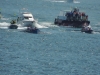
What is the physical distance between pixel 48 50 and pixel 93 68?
2227cm

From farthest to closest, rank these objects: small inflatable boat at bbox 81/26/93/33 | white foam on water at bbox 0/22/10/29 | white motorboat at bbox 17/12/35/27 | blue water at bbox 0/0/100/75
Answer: white motorboat at bbox 17/12/35/27
white foam on water at bbox 0/22/10/29
small inflatable boat at bbox 81/26/93/33
blue water at bbox 0/0/100/75

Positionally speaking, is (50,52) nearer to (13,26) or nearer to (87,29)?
(87,29)

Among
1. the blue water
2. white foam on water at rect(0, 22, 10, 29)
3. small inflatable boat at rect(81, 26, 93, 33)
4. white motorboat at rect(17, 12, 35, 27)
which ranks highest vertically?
white motorboat at rect(17, 12, 35, 27)

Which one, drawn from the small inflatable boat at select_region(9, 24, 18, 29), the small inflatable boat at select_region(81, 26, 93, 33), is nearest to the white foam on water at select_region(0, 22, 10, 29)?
the small inflatable boat at select_region(9, 24, 18, 29)

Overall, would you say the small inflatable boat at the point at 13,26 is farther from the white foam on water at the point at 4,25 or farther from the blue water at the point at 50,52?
the white foam on water at the point at 4,25

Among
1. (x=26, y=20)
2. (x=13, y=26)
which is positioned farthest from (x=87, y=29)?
(x=26, y=20)

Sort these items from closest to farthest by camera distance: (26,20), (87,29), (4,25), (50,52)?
(50,52) < (87,29) < (4,25) < (26,20)

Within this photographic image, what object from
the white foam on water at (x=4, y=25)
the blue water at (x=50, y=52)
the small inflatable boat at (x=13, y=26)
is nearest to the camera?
the blue water at (x=50, y=52)

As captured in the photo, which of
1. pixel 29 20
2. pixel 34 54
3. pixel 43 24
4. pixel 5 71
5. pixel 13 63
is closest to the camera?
pixel 5 71

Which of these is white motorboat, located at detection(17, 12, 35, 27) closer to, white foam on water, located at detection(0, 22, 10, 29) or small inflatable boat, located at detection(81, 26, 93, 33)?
white foam on water, located at detection(0, 22, 10, 29)

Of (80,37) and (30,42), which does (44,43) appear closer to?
(30,42)

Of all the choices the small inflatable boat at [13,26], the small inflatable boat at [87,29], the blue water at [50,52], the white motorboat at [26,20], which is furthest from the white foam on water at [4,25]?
the small inflatable boat at [87,29]

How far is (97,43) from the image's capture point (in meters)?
142

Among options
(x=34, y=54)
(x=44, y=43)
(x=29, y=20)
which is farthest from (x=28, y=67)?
(x=29, y=20)
